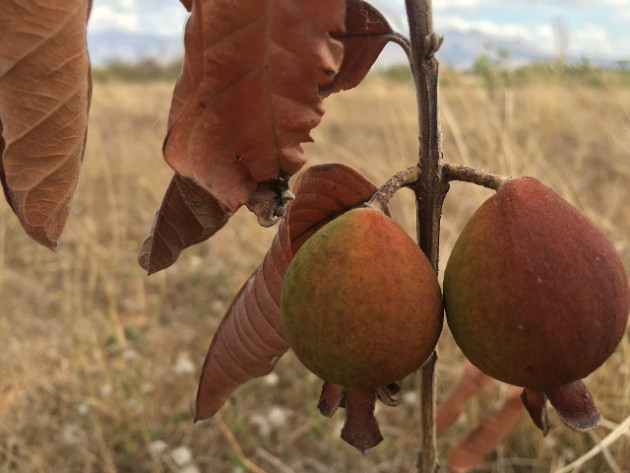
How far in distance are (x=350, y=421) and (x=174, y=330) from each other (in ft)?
8.45

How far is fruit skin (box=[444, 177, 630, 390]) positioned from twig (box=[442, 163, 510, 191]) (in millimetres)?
42

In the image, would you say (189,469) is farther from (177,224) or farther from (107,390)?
(177,224)

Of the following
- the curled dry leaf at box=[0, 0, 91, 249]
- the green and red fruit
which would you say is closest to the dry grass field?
the curled dry leaf at box=[0, 0, 91, 249]

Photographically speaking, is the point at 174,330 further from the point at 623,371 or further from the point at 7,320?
the point at 623,371

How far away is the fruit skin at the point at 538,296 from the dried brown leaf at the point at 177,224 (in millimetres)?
217

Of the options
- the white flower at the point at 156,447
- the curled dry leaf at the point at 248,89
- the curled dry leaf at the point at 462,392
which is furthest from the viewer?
the white flower at the point at 156,447

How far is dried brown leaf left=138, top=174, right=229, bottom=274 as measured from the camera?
0.55 m

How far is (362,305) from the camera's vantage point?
1.49 ft

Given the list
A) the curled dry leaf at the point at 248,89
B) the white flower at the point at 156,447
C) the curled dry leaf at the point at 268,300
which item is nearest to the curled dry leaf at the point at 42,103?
the curled dry leaf at the point at 248,89

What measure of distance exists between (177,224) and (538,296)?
0.32 meters

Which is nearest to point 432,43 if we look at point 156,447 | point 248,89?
point 248,89

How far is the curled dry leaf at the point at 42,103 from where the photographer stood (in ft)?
1.38

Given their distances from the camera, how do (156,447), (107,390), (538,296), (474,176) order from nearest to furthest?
(538,296) → (474,176) → (156,447) → (107,390)

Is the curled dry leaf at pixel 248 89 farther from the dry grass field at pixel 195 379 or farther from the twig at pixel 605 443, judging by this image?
the dry grass field at pixel 195 379
